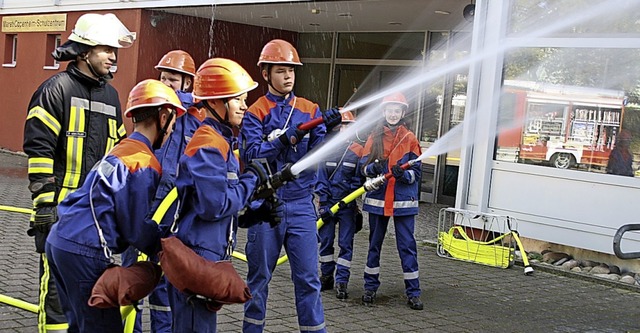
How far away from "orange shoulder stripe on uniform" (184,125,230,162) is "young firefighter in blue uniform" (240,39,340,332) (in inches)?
39.7

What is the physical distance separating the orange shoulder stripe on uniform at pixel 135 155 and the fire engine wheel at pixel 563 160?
6.72 meters

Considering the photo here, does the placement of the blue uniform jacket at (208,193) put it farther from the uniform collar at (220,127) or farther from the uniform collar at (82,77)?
the uniform collar at (82,77)

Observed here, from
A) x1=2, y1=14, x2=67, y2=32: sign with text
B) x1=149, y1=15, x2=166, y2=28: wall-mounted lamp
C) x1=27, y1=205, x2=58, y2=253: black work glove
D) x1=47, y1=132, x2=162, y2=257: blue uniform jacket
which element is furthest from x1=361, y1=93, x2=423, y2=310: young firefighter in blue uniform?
x1=2, y1=14, x2=67, y2=32: sign with text

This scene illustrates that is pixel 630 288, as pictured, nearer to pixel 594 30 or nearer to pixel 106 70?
pixel 594 30

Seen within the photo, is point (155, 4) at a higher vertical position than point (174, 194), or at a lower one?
higher

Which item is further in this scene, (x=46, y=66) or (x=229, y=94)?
(x=46, y=66)

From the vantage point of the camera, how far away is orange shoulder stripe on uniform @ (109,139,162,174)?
380 centimetres

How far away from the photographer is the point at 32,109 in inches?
192

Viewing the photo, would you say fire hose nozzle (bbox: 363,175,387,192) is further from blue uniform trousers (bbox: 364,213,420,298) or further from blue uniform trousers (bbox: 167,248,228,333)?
blue uniform trousers (bbox: 167,248,228,333)

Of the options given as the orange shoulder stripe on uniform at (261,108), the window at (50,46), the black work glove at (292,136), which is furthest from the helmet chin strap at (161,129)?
the window at (50,46)

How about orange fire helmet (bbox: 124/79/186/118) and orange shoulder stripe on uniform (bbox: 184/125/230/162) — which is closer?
orange shoulder stripe on uniform (bbox: 184/125/230/162)

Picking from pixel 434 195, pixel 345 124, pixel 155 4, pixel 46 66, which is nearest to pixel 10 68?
pixel 46 66

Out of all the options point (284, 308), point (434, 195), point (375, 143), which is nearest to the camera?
point (284, 308)

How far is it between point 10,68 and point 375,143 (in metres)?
16.0
